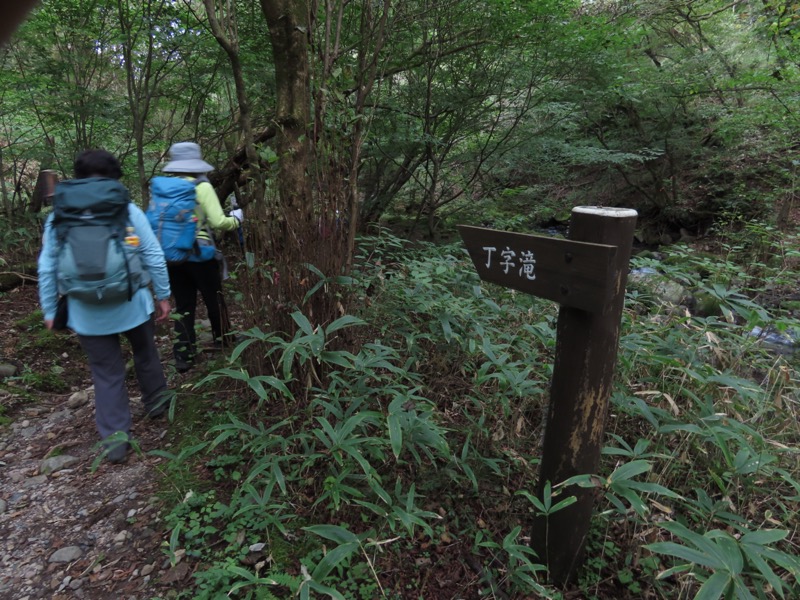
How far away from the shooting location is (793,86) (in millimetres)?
7316

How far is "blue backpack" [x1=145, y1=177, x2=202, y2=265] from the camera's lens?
10.7 feet

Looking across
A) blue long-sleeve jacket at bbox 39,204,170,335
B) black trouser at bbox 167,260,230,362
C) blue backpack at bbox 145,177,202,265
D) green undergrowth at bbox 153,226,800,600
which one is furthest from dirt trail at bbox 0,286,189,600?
blue backpack at bbox 145,177,202,265

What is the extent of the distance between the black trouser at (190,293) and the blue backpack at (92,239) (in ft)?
3.06

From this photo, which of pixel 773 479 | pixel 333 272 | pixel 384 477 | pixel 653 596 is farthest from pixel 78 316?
pixel 773 479

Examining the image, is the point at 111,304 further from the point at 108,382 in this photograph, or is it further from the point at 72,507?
the point at 72,507

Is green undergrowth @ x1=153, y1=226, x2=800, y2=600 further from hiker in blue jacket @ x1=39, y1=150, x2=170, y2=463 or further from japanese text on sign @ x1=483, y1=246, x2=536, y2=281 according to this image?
japanese text on sign @ x1=483, y1=246, x2=536, y2=281

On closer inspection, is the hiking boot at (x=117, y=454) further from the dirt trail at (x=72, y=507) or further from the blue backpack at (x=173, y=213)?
the blue backpack at (x=173, y=213)

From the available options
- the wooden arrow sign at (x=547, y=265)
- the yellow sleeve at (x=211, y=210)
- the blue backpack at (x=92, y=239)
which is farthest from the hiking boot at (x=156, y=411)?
the wooden arrow sign at (x=547, y=265)

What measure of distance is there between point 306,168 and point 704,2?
979cm

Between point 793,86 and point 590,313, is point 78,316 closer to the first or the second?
point 590,313

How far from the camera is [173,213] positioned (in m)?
3.26

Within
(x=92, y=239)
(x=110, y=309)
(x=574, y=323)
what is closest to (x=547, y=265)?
(x=574, y=323)

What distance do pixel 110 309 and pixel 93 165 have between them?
83 cm

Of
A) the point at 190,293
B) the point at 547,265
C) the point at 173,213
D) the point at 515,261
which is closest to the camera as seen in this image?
the point at 547,265
